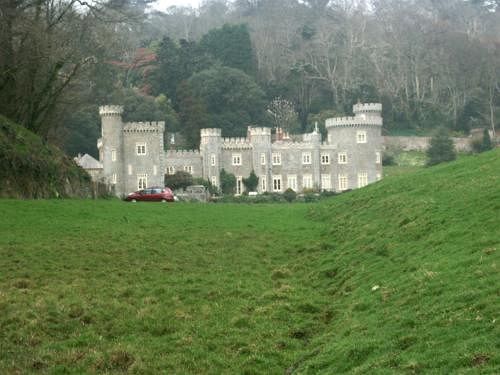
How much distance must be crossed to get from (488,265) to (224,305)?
→ 4.58 metres

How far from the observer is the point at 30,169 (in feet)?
101

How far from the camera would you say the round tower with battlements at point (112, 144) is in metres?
69.6

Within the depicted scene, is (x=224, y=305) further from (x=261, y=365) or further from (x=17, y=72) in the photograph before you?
→ (x=17, y=72)

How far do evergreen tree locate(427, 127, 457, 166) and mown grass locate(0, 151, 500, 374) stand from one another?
52366mm

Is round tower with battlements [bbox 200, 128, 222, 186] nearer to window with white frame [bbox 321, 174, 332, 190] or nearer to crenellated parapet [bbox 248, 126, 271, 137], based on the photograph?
crenellated parapet [bbox 248, 126, 271, 137]

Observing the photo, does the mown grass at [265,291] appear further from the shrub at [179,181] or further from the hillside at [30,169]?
the shrub at [179,181]

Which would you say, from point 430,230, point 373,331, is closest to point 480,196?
point 430,230

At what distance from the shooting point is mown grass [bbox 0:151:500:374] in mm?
11289

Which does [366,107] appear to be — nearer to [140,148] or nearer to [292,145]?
[292,145]

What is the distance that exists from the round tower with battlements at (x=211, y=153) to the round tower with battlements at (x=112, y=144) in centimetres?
777

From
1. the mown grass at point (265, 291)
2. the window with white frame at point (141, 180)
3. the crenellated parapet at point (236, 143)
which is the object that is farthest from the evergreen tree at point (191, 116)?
the mown grass at point (265, 291)

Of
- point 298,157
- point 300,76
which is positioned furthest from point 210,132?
point 300,76

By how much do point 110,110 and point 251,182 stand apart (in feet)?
45.4

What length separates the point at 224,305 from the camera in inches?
590
